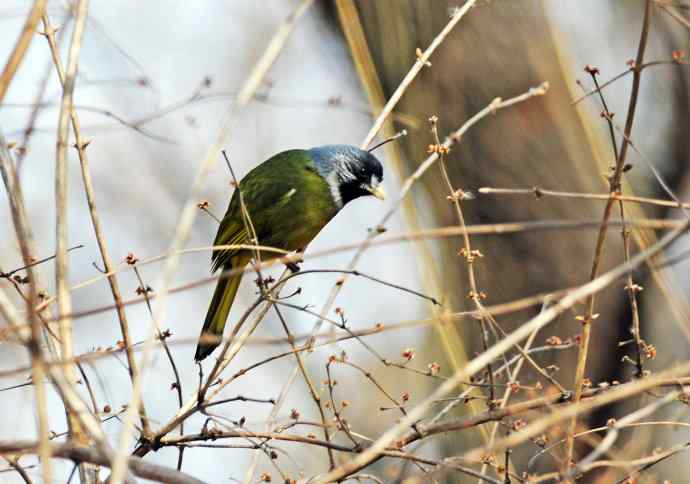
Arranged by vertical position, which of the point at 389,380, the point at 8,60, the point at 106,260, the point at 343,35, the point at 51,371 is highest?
the point at 343,35

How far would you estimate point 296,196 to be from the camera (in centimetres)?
510

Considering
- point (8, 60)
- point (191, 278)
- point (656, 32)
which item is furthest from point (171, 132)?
point (8, 60)

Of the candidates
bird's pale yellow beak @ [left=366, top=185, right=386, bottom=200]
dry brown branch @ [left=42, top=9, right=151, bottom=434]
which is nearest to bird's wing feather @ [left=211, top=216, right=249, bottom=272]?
bird's pale yellow beak @ [left=366, top=185, right=386, bottom=200]

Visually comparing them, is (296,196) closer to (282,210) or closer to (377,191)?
(282,210)

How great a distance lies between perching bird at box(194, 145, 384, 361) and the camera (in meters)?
5.02

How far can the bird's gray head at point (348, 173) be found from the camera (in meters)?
5.17

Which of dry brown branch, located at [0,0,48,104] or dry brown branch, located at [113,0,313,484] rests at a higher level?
dry brown branch, located at [0,0,48,104]

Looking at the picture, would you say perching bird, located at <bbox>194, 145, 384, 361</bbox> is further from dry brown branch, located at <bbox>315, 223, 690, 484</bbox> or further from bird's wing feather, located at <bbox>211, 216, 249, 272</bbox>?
dry brown branch, located at <bbox>315, 223, 690, 484</bbox>

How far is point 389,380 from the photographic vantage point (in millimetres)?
10375

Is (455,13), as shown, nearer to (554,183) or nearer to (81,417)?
(81,417)

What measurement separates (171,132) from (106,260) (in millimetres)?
6859

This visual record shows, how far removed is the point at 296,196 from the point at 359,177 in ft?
1.25

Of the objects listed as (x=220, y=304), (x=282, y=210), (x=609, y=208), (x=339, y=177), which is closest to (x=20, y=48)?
(x=609, y=208)

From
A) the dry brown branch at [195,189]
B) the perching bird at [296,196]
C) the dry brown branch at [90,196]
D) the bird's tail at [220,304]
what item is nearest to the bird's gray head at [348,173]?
the perching bird at [296,196]
